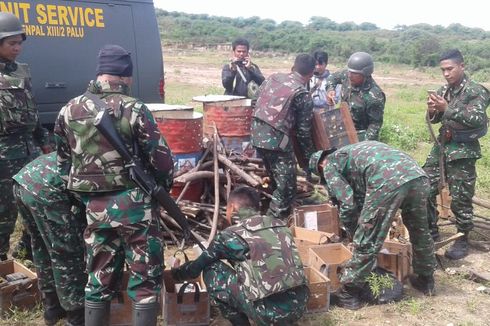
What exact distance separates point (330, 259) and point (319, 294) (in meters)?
0.65

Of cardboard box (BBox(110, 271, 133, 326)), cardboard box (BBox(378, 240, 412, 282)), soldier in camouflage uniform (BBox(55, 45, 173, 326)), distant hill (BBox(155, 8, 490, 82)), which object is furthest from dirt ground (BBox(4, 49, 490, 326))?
distant hill (BBox(155, 8, 490, 82))

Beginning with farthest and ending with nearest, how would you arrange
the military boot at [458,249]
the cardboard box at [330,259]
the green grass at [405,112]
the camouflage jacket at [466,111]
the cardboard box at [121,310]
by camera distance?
the green grass at [405,112]
the military boot at [458,249]
the camouflage jacket at [466,111]
the cardboard box at [330,259]
the cardboard box at [121,310]

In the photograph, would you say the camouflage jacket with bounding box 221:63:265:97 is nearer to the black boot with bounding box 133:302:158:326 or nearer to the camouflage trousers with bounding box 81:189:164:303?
the camouflage trousers with bounding box 81:189:164:303

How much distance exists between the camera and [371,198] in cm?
427

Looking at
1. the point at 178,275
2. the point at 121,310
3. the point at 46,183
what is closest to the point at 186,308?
the point at 178,275

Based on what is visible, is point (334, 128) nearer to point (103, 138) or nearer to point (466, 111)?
point (466, 111)

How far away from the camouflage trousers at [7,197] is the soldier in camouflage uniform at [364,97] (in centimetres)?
376

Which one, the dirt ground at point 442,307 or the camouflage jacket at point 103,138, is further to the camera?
the dirt ground at point 442,307

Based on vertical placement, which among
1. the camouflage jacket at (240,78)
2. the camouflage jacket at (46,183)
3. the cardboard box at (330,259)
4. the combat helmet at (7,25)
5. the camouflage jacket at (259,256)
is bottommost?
the cardboard box at (330,259)

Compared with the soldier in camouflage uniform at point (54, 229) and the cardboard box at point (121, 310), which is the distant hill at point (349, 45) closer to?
the cardboard box at point (121, 310)

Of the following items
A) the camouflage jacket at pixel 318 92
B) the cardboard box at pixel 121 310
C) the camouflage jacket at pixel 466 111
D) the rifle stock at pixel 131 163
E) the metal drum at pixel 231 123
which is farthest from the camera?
the camouflage jacket at pixel 318 92

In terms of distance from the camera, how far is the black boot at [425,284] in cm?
477

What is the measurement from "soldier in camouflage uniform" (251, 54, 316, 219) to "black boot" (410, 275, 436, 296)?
1.66m

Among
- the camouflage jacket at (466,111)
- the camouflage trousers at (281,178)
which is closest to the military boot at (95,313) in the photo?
the camouflage trousers at (281,178)
